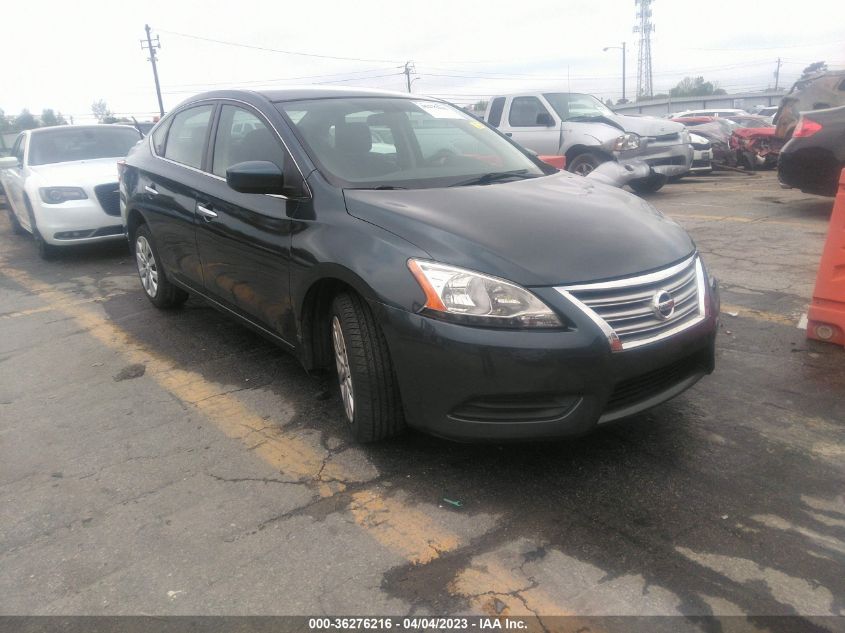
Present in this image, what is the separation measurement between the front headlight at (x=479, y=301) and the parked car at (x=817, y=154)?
6.73 meters

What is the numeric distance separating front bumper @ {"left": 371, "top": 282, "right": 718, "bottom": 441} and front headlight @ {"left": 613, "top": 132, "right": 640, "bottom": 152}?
8.39m

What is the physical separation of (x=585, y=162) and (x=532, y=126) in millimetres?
1195

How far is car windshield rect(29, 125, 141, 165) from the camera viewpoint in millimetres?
8500

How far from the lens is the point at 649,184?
1166cm

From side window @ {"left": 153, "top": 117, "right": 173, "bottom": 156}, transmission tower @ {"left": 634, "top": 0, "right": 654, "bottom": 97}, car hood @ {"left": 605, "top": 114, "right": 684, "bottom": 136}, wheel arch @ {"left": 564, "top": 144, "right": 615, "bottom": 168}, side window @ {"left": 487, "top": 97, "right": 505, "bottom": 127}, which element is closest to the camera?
side window @ {"left": 153, "top": 117, "right": 173, "bottom": 156}

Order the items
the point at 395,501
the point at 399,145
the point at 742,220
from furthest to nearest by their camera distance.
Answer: the point at 742,220, the point at 399,145, the point at 395,501

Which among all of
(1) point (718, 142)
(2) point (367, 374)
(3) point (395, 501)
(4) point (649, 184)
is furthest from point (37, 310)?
(1) point (718, 142)

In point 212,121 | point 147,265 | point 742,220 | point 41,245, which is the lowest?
point 742,220

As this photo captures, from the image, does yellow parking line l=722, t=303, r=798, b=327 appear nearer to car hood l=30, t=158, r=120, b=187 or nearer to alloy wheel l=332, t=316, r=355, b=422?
alloy wheel l=332, t=316, r=355, b=422

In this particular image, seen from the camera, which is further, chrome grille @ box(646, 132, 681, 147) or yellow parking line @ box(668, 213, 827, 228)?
chrome grille @ box(646, 132, 681, 147)

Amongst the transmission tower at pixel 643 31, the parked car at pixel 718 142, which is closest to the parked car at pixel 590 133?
the parked car at pixel 718 142

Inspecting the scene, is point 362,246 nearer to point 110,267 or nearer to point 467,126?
point 467,126

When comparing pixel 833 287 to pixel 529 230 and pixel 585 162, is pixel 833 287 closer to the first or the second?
pixel 529 230

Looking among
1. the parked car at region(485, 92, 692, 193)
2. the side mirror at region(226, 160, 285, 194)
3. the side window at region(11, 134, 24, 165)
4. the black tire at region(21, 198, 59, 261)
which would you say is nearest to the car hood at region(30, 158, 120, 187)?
the black tire at region(21, 198, 59, 261)
